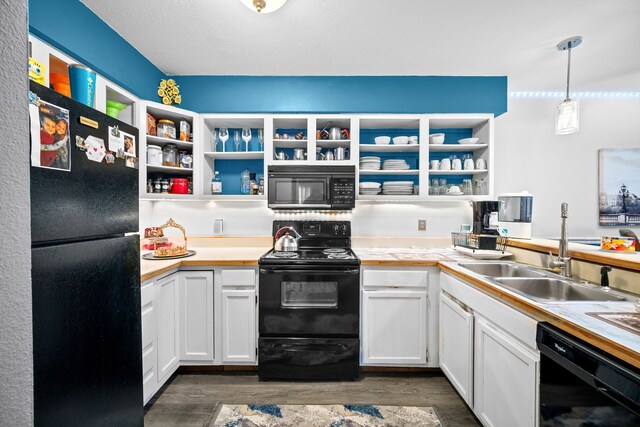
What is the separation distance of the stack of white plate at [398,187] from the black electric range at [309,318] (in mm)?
860

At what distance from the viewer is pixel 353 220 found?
2764 millimetres

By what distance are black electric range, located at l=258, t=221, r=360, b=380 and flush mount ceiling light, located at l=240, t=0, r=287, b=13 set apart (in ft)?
5.41

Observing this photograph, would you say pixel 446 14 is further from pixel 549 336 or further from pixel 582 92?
pixel 582 92

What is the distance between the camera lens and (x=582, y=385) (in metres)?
0.88

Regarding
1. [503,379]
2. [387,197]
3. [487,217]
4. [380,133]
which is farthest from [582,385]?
[380,133]

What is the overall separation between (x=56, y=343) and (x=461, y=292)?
191 centimetres

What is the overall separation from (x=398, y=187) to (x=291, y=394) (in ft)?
6.29

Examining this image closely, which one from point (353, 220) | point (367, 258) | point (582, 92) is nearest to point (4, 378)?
point (367, 258)

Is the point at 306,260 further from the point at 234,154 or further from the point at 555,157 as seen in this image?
the point at 555,157

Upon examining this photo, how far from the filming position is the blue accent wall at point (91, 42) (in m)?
1.52

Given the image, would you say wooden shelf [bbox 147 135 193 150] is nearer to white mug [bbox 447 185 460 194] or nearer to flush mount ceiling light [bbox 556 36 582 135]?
white mug [bbox 447 185 460 194]

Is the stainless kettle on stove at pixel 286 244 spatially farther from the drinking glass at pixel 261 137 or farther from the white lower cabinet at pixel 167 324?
the drinking glass at pixel 261 137

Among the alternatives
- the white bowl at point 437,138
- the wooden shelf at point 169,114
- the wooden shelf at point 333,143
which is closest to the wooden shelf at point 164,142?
the wooden shelf at point 169,114

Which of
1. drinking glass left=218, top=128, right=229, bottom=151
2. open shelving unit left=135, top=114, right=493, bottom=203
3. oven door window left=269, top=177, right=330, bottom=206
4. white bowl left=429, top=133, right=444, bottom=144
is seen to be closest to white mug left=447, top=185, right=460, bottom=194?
open shelving unit left=135, top=114, right=493, bottom=203
